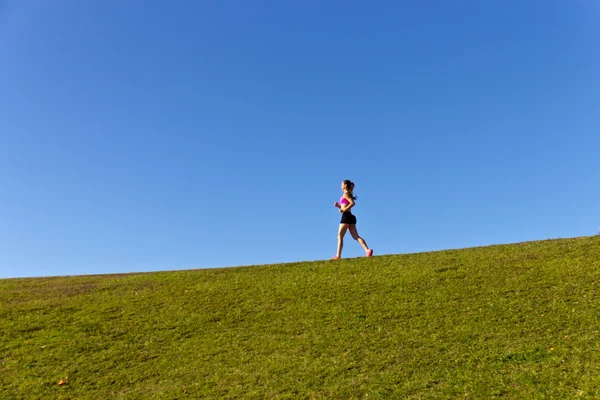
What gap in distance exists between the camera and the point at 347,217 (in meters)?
16.8

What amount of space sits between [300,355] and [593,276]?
7.59m

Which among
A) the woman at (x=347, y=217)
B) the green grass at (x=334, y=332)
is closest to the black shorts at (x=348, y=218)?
the woman at (x=347, y=217)

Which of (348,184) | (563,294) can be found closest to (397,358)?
(563,294)

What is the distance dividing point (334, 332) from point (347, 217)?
6503mm

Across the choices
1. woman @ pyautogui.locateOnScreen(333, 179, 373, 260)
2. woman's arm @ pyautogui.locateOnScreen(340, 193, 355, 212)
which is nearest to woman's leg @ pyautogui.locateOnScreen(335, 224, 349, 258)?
woman @ pyautogui.locateOnScreen(333, 179, 373, 260)

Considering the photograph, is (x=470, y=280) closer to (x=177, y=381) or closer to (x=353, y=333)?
(x=353, y=333)

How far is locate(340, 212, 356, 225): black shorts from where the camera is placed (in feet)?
55.2

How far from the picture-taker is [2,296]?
16.6m

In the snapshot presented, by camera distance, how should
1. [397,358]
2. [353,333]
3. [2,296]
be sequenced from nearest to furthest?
[397,358] → [353,333] → [2,296]

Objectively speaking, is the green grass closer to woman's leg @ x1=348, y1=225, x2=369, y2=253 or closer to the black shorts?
woman's leg @ x1=348, y1=225, x2=369, y2=253

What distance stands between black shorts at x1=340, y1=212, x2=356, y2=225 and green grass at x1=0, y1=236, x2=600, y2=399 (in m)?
1.35

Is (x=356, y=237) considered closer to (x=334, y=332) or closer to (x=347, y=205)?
(x=347, y=205)

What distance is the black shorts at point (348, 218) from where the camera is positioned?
16.8 m

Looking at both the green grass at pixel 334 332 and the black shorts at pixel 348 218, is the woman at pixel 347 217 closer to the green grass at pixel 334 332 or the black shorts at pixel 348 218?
the black shorts at pixel 348 218
